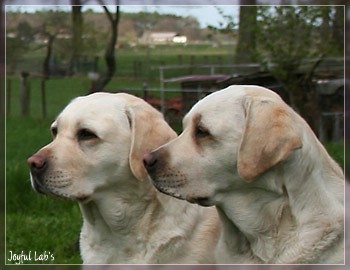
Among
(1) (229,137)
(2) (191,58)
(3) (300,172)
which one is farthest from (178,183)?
(2) (191,58)

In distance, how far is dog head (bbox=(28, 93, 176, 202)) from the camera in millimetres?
3188

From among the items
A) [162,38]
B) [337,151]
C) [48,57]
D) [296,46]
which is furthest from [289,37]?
[48,57]

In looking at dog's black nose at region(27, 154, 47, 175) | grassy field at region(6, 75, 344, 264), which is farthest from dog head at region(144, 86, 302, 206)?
grassy field at region(6, 75, 344, 264)

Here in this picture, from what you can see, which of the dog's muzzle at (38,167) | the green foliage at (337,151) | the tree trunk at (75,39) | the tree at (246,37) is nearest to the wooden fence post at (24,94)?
the tree trunk at (75,39)

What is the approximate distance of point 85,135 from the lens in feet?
10.6

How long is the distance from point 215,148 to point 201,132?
0.08 metres

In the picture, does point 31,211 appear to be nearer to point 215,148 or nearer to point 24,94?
point 24,94

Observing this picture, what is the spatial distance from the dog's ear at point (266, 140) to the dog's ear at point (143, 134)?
42cm

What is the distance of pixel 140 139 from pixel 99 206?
35cm

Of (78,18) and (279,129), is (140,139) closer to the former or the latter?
(279,129)

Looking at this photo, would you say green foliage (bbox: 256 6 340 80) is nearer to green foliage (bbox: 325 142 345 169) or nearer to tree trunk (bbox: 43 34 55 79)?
green foliage (bbox: 325 142 345 169)

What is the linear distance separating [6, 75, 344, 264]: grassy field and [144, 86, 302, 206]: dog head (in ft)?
2.99

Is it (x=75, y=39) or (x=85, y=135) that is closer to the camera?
(x=85, y=135)

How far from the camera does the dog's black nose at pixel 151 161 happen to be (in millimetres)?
3020
